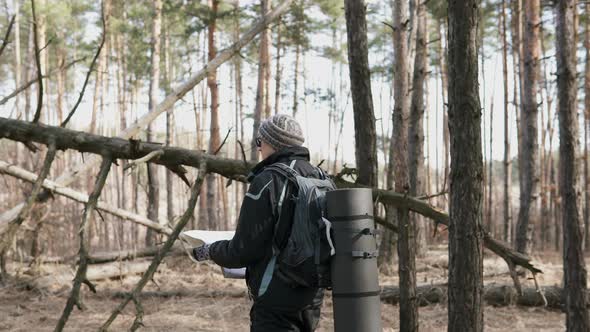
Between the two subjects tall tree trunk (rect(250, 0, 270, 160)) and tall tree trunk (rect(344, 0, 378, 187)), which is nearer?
tall tree trunk (rect(344, 0, 378, 187))

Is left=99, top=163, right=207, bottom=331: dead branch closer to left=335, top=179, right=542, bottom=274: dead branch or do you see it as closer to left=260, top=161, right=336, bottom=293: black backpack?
left=260, top=161, right=336, bottom=293: black backpack

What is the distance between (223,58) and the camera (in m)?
5.71

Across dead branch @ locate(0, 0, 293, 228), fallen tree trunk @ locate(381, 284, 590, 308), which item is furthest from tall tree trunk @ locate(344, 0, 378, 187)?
fallen tree trunk @ locate(381, 284, 590, 308)

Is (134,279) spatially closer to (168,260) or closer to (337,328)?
(168,260)

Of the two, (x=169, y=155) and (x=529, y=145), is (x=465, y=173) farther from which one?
(x=529, y=145)

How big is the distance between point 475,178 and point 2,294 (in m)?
7.25

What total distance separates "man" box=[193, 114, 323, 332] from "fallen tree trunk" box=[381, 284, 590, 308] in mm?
5461

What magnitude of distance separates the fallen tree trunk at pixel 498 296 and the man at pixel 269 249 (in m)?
5.46

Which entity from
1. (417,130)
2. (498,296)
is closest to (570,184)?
(498,296)

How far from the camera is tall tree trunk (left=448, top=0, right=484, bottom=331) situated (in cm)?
347

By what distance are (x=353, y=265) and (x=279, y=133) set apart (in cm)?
76

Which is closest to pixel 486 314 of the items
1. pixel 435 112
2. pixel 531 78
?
pixel 531 78

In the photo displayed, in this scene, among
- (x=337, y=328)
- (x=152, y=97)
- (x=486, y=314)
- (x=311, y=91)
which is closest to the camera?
(x=337, y=328)

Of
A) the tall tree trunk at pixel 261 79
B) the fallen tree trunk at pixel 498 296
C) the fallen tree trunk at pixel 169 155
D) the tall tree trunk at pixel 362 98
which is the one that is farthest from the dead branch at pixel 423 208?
the tall tree trunk at pixel 261 79
